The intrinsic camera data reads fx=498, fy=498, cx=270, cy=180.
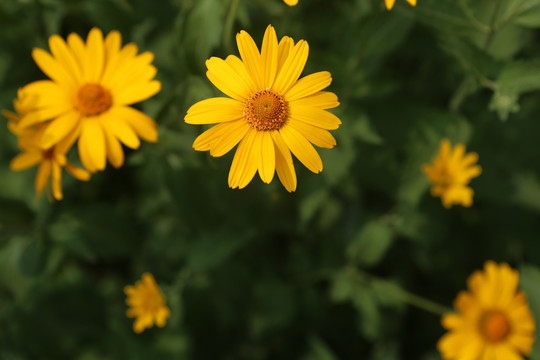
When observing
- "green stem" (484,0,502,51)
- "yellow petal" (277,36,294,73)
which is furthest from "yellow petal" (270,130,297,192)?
"green stem" (484,0,502,51)

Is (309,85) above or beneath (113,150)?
above

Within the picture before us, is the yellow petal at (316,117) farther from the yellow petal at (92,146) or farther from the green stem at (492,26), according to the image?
the green stem at (492,26)

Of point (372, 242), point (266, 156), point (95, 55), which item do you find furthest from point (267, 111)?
point (372, 242)

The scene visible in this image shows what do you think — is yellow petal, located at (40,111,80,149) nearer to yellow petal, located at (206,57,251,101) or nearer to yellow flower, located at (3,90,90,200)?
yellow flower, located at (3,90,90,200)

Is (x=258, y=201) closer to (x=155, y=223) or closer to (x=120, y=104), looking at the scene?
(x=155, y=223)

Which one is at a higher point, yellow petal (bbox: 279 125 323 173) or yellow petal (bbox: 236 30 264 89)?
yellow petal (bbox: 236 30 264 89)

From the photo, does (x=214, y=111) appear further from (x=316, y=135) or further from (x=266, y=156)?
(x=316, y=135)

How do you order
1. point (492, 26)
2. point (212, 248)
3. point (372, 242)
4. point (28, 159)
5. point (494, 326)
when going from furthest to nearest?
point (372, 242) < point (212, 248) < point (494, 326) < point (492, 26) < point (28, 159)

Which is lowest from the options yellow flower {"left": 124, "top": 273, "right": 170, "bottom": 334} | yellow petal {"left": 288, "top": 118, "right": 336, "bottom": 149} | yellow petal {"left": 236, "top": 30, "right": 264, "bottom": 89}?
yellow flower {"left": 124, "top": 273, "right": 170, "bottom": 334}

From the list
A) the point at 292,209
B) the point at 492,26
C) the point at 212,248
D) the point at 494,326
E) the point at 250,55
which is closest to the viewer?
the point at 250,55
